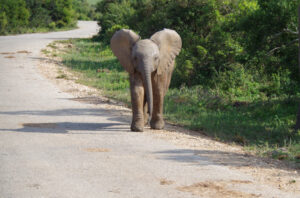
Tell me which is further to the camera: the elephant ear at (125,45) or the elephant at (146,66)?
the elephant ear at (125,45)

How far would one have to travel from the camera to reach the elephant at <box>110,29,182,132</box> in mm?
10211

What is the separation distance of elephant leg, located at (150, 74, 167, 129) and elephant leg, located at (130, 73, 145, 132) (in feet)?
1.71

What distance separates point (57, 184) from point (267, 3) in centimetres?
873

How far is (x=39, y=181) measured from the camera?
6.59m


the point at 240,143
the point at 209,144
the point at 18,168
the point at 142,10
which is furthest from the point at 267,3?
the point at 142,10

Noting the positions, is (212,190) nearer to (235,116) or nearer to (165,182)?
(165,182)

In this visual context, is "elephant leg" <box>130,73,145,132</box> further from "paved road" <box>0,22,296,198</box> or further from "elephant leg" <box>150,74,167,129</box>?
"elephant leg" <box>150,74,167,129</box>

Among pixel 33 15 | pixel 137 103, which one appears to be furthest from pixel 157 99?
pixel 33 15

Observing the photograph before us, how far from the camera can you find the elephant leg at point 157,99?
10.8 metres

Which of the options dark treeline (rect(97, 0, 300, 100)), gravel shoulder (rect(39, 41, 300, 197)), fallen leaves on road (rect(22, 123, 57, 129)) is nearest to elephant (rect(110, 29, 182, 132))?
gravel shoulder (rect(39, 41, 300, 197))

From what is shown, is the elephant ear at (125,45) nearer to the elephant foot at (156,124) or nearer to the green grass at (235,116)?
the elephant foot at (156,124)

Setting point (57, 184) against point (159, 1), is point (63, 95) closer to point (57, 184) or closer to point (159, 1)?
point (159, 1)

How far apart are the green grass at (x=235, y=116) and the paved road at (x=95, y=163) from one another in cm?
182

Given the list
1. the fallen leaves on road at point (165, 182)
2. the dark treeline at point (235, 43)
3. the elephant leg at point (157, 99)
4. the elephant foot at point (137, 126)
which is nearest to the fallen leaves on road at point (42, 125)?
the elephant foot at point (137, 126)
